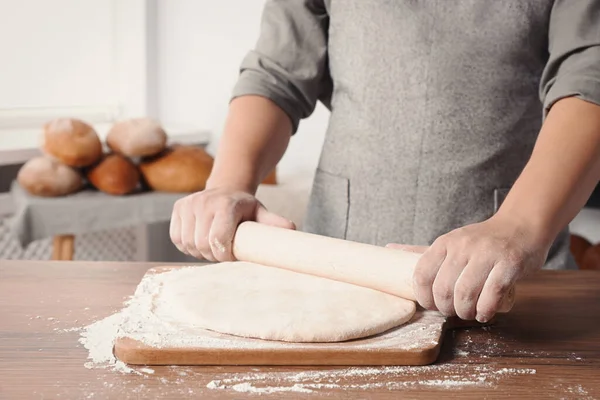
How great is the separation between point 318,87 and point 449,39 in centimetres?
28

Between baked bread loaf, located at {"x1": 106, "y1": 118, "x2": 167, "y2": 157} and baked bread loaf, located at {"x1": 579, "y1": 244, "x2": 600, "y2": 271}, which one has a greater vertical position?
baked bread loaf, located at {"x1": 106, "y1": 118, "x2": 167, "y2": 157}

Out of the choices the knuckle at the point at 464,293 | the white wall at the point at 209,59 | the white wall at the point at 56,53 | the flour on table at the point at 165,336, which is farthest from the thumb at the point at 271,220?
the white wall at the point at 56,53

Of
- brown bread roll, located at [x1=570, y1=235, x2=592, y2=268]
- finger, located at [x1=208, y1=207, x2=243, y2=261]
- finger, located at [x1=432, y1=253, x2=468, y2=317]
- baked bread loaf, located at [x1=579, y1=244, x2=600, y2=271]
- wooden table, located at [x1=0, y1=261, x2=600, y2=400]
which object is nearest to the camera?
wooden table, located at [x1=0, y1=261, x2=600, y2=400]

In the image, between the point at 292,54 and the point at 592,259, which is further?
the point at 592,259

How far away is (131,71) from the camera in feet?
9.72

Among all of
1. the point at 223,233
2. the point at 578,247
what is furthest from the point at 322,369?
the point at 578,247

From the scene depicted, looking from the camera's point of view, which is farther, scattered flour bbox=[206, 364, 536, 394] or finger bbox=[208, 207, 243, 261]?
finger bbox=[208, 207, 243, 261]

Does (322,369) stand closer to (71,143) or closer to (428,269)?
(428,269)

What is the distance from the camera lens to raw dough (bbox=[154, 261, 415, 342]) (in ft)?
2.84

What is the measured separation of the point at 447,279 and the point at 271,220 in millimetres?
352

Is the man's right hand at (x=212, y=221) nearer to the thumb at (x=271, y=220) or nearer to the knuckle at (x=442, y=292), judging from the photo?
the thumb at (x=271, y=220)

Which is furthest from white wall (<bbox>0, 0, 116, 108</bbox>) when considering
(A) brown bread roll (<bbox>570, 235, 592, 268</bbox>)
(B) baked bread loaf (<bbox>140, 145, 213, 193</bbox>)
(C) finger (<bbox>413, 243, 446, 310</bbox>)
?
(C) finger (<bbox>413, 243, 446, 310</bbox>)

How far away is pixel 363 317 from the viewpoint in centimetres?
90

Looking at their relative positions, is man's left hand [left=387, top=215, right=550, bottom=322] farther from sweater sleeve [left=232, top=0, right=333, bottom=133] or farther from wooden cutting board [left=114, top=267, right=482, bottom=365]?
sweater sleeve [left=232, top=0, right=333, bottom=133]
